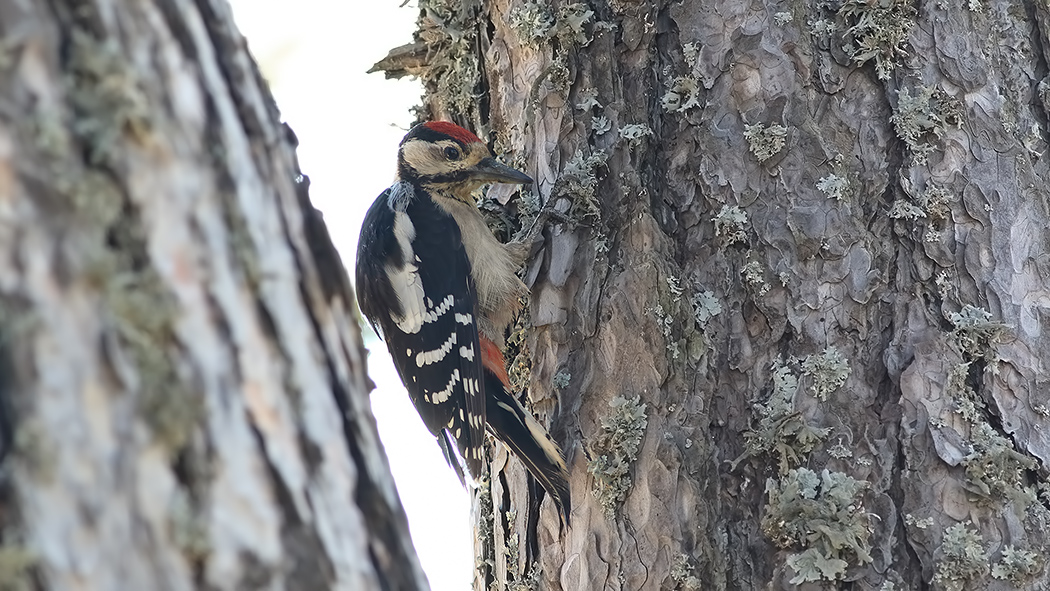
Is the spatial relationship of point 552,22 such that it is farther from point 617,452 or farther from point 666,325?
point 617,452

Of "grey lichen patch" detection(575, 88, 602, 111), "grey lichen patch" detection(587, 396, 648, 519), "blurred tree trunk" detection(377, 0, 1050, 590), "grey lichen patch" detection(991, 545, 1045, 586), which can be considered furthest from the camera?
"grey lichen patch" detection(575, 88, 602, 111)

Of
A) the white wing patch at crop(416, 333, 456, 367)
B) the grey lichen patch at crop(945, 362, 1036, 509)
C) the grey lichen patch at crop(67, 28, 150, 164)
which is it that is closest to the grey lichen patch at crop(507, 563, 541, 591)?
the white wing patch at crop(416, 333, 456, 367)

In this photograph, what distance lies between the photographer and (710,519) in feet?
6.97

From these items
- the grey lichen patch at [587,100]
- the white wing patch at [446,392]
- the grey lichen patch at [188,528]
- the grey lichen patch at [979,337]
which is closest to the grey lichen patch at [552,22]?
the grey lichen patch at [587,100]

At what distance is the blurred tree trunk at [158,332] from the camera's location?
82 centimetres

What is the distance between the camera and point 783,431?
2107 mm

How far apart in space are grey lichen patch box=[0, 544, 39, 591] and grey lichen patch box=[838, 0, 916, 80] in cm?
213

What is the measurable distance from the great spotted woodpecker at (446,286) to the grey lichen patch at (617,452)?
45 centimetres

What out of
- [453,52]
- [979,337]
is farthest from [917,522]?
[453,52]

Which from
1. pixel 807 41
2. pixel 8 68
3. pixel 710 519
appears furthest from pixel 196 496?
pixel 807 41

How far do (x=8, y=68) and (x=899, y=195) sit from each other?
76.5 inches

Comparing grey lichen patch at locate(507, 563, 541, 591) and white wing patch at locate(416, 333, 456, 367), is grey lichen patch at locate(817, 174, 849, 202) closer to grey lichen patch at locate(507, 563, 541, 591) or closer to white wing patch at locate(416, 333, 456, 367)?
grey lichen patch at locate(507, 563, 541, 591)

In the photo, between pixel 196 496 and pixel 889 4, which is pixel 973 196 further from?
pixel 196 496

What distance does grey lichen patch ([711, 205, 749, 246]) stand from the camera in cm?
230
